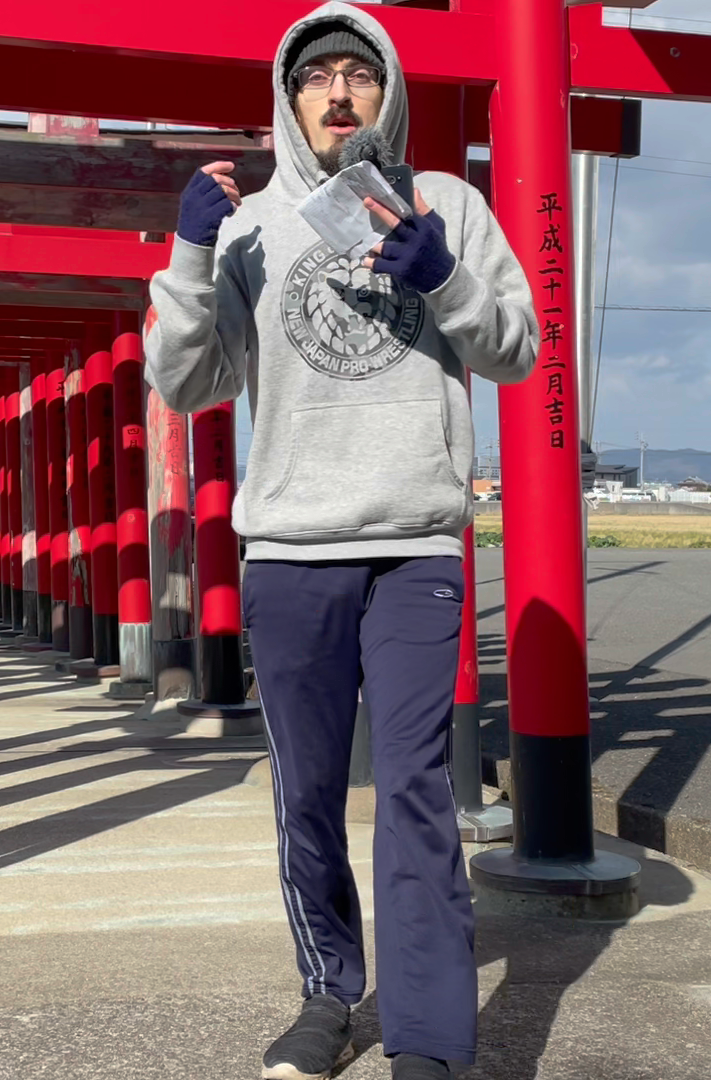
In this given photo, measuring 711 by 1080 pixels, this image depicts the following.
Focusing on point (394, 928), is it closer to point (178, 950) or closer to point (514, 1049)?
point (514, 1049)

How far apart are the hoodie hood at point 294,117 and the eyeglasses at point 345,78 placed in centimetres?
4

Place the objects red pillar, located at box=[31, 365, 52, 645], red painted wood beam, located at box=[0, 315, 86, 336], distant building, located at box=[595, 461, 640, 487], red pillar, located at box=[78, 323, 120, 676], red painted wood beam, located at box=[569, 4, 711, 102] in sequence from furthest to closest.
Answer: distant building, located at box=[595, 461, 640, 487]
red pillar, located at box=[31, 365, 52, 645]
red painted wood beam, located at box=[0, 315, 86, 336]
red pillar, located at box=[78, 323, 120, 676]
red painted wood beam, located at box=[569, 4, 711, 102]

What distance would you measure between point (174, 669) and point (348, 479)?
7.71 metres

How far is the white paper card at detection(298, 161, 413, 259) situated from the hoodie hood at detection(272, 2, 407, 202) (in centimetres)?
24

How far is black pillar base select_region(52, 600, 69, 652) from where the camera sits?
16375 millimetres

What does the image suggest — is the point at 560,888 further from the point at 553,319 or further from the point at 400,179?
the point at 400,179

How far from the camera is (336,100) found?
276 centimetres

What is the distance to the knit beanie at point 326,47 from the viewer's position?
2.80 metres

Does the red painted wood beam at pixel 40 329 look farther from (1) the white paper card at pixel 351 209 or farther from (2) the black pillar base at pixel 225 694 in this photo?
(1) the white paper card at pixel 351 209

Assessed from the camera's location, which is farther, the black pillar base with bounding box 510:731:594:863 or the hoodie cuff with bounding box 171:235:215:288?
the black pillar base with bounding box 510:731:594:863

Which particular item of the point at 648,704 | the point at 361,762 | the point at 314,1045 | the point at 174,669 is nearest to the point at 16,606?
the point at 174,669

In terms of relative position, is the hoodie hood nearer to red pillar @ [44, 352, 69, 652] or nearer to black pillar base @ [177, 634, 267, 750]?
black pillar base @ [177, 634, 267, 750]

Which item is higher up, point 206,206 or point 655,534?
point 206,206

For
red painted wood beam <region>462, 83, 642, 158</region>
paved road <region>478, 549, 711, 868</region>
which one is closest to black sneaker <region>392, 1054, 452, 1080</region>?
paved road <region>478, 549, 711, 868</region>
